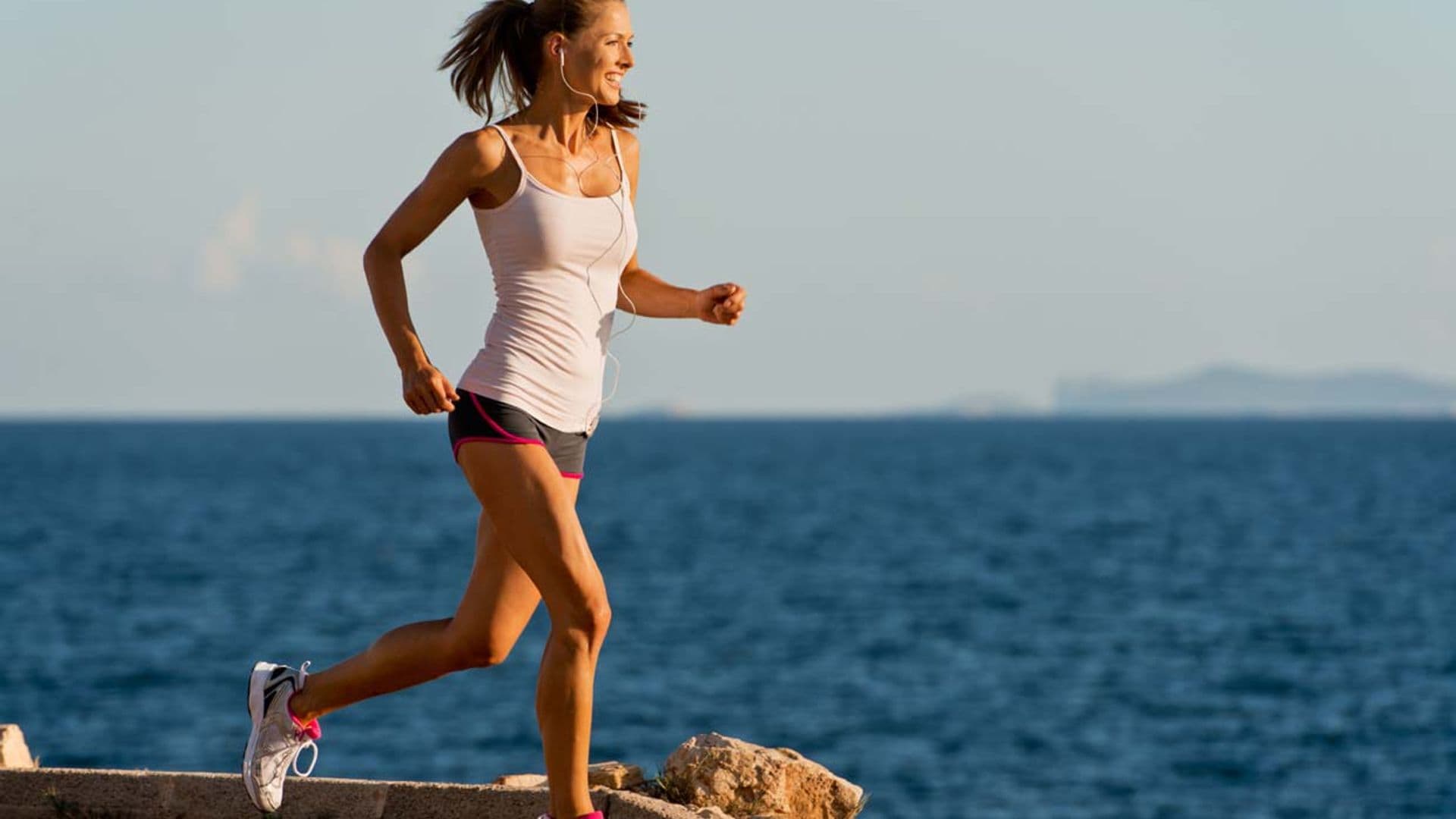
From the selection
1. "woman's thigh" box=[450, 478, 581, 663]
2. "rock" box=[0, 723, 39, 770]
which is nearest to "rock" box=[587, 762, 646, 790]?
"woman's thigh" box=[450, 478, 581, 663]

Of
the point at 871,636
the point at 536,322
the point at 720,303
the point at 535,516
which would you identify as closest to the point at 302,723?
the point at 535,516

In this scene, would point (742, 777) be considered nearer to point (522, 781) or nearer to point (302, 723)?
point (522, 781)

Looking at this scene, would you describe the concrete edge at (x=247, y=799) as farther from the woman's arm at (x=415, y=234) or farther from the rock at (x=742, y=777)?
the woman's arm at (x=415, y=234)

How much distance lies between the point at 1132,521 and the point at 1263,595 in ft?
80.0

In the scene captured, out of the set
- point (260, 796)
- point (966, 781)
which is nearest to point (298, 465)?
point (966, 781)

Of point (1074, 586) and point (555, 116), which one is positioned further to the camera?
point (1074, 586)

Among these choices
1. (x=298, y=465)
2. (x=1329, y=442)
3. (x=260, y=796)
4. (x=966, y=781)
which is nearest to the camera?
(x=260, y=796)

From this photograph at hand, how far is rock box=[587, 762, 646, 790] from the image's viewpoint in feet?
20.9

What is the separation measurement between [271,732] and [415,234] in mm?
1635

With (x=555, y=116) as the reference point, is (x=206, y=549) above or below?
below

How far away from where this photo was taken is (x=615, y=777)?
6367 mm

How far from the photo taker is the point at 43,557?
59594mm

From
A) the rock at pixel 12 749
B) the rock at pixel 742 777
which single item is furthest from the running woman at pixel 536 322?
the rock at pixel 12 749

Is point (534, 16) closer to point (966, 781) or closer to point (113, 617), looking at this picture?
point (966, 781)
